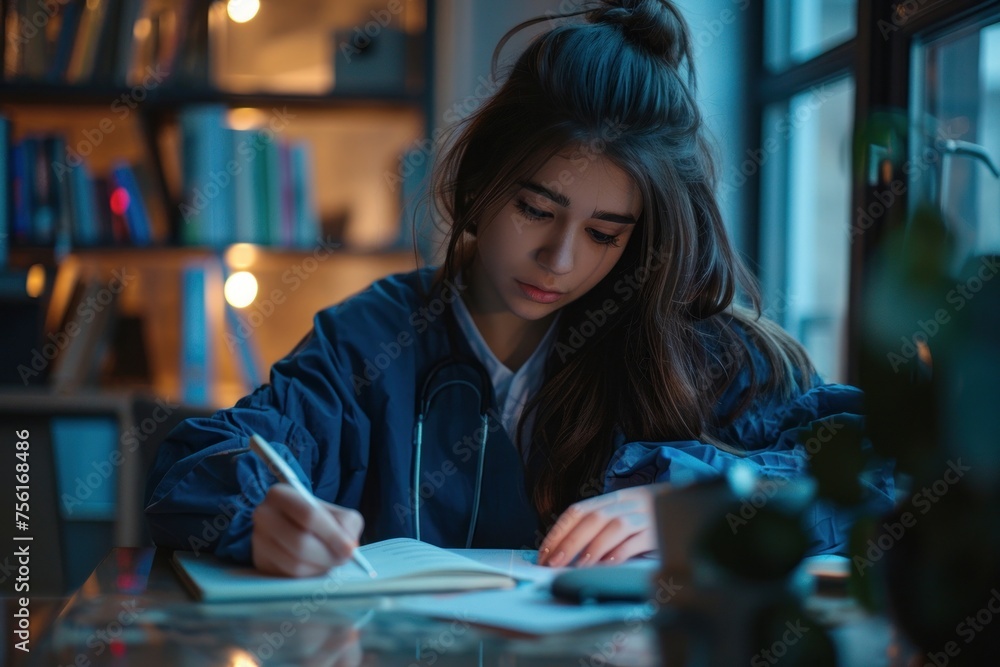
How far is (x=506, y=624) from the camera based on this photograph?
2.37 ft

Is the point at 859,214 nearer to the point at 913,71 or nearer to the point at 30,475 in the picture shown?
the point at 913,71

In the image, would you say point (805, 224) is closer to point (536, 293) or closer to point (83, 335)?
point (536, 293)

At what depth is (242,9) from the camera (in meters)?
2.93

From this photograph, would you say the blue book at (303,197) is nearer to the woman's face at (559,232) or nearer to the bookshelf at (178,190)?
the bookshelf at (178,190)

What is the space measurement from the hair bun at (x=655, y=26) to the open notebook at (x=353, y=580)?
810 millimetres

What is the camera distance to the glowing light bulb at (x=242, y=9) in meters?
2.89

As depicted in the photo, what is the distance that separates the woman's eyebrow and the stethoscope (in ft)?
0.88

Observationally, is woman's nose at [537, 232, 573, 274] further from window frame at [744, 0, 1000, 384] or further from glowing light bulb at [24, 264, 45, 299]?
glowing light bulb at [24, 264, 45, 299]

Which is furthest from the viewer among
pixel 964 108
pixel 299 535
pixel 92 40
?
pixel 92 40

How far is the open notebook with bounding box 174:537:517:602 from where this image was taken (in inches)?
31.3

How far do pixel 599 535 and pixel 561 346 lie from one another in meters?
0.54

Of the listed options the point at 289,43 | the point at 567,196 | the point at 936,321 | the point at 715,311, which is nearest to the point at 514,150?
the point at 567,196

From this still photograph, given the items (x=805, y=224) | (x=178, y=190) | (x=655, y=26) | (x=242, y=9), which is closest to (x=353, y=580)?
(x=655, y=26)

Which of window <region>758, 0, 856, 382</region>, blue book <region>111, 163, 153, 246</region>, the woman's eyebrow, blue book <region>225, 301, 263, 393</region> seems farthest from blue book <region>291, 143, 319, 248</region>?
the woman's eyebrow
